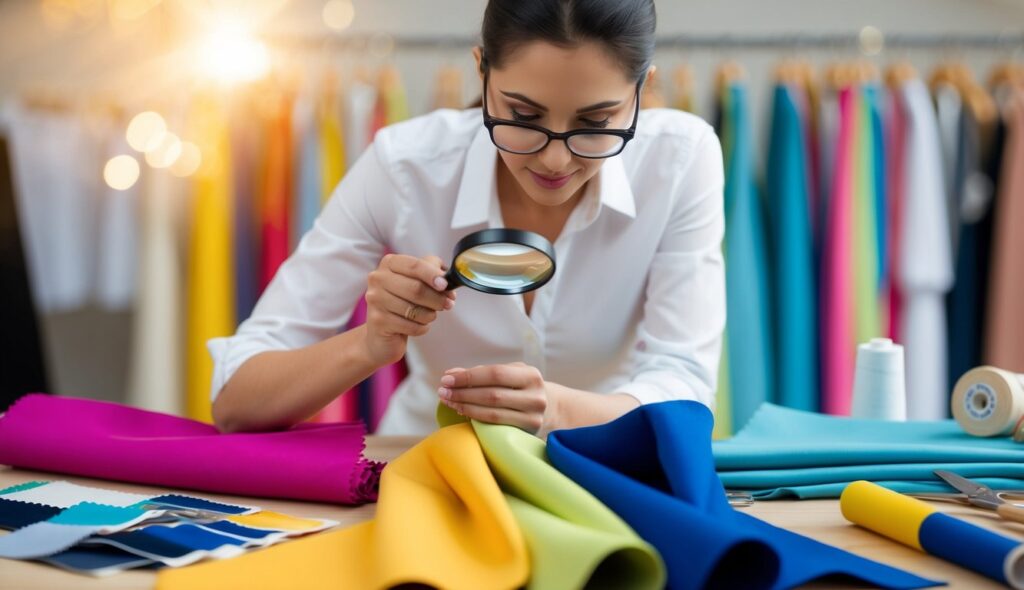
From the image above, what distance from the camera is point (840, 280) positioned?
8.58 feet

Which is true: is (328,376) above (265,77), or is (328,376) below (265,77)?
below

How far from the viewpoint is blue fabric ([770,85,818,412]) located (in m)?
2.61

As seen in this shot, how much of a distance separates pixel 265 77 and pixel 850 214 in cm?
177

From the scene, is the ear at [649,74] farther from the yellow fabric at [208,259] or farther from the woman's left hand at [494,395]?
the yellow fabric at [208,259]

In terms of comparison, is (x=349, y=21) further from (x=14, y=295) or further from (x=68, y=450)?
(x=68, y=450)

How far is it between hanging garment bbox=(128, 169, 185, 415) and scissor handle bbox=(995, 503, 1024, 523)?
7.48ft

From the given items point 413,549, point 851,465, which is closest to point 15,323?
point 413,549

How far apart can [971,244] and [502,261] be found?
2.03m

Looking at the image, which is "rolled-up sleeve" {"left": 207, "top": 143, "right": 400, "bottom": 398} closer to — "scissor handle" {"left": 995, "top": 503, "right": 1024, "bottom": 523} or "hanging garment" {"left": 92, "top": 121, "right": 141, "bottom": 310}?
"scissor handle" {"left": 995, "top": 503, "right": 1024, "bottom": 523}

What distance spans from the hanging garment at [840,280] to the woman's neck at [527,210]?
4.08 ft

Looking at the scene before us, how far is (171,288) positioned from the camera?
2.78 metres

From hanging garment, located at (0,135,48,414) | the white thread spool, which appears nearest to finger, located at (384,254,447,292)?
the white thread spool

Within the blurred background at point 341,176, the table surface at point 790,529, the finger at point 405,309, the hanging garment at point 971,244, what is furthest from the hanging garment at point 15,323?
the hanging garment at point 971,244

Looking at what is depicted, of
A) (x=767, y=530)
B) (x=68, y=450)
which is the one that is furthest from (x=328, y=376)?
(x=767, y=530)
